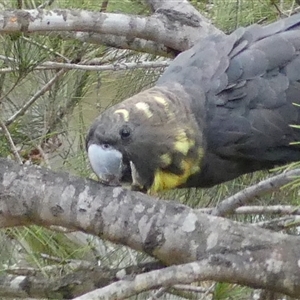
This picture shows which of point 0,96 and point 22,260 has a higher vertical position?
point 0,96

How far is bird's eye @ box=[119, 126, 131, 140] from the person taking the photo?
0.88 metres

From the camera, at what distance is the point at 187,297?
1.21 metres

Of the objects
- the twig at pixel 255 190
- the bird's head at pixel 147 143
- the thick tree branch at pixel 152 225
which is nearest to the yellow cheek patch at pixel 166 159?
the bird's head at pixel 147 143

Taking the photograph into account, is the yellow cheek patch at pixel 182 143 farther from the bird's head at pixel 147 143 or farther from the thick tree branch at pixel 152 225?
the thick tree branch at pixel 152 225

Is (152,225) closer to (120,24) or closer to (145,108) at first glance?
(145,108)

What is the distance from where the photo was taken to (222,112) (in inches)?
38.3

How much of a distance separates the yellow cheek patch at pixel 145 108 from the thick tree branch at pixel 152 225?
0.25 meters

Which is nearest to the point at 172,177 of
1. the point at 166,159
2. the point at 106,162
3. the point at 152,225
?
the point at 166,159

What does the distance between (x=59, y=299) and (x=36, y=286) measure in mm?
30

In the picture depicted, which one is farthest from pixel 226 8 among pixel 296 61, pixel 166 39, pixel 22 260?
pixel 22 260

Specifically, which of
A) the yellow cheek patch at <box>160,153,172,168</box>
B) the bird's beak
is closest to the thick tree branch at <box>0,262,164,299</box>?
the bird's beak

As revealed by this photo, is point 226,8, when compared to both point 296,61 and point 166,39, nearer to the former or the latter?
point 166,39

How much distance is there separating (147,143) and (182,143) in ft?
0.24

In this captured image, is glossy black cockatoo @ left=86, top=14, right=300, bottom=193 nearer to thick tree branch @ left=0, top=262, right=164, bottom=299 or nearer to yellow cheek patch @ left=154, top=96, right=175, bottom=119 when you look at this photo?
yellow cheek patch @ left=154, top=96, right=175, bottom=119
